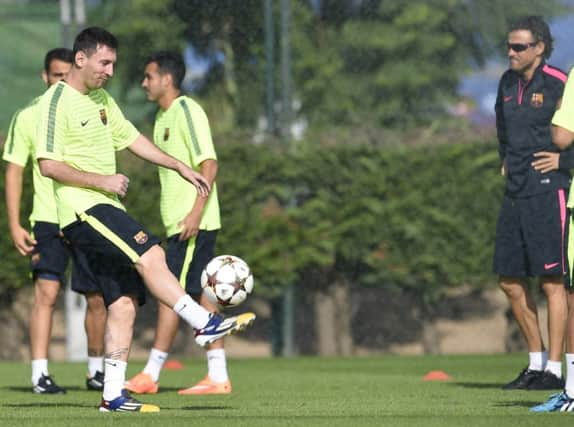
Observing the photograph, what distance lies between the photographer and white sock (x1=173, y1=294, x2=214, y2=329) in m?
5.90

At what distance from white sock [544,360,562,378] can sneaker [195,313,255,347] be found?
8.52 ft

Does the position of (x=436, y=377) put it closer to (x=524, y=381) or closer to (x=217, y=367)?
(x=524, y=381)

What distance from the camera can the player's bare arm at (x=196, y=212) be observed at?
766 centimetres

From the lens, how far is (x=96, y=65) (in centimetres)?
628

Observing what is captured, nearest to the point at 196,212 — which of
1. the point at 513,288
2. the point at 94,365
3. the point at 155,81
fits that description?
the point at 155,81

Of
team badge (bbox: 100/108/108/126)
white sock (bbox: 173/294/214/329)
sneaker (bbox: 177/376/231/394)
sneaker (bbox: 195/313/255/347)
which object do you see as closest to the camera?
sneaker (bbox: 195/313/255/347)

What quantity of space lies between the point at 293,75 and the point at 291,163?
270cm

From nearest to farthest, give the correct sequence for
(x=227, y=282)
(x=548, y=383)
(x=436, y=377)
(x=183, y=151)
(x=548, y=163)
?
(x=227, y=282) < (x=548, y=163) < (x=548, y=383) < (x=183, y=151) < (x=436, y=377)

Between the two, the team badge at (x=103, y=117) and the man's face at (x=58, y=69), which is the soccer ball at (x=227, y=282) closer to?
the team badge at (x=103, y=117)

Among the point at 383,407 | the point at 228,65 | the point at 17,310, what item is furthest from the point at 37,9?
the point at 383,407

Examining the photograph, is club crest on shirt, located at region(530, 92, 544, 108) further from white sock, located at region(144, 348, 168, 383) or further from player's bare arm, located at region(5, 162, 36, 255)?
player's bare arm, located at region(5, 162, 36, 255)

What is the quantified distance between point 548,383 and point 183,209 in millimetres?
2374

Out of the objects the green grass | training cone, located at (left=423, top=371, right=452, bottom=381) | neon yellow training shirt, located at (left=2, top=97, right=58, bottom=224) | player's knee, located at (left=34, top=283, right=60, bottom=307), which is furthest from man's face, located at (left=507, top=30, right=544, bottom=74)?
player's knee, located at (left=34, top=283, right=60, bottom=307)

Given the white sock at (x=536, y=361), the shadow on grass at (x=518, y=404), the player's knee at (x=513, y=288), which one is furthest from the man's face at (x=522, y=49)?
the shadow on grass at (x=518, y=404)
